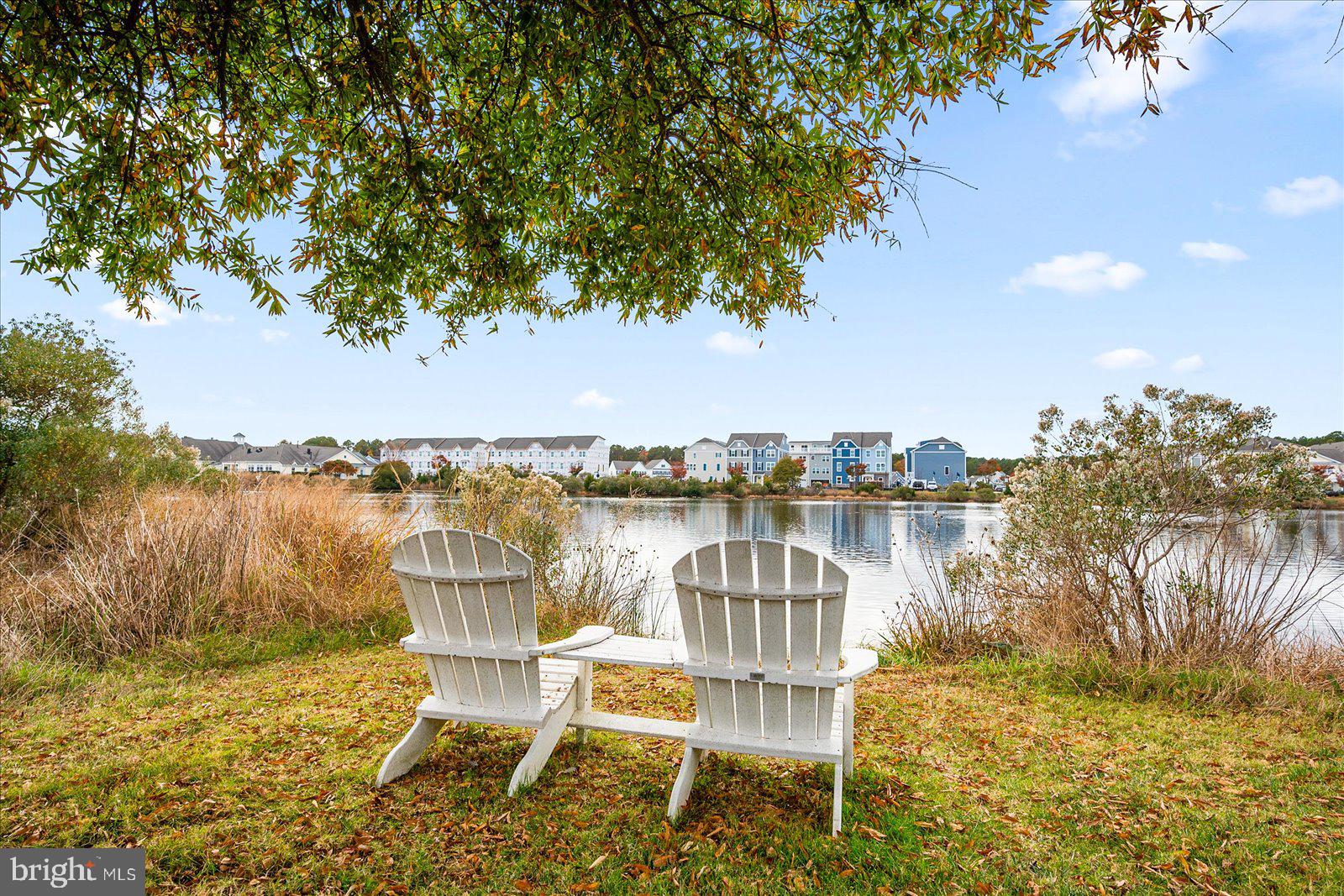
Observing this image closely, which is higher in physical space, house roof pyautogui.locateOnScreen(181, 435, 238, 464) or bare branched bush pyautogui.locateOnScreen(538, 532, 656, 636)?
house roof pyautogui.locateOnScreen(181, 435, 238, 464)

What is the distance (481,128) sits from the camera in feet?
9.96

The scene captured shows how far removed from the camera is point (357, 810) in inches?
103

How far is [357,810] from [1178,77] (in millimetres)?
3904

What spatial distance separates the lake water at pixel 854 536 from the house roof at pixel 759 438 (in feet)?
93.9

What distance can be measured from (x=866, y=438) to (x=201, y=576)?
5512 centimetres

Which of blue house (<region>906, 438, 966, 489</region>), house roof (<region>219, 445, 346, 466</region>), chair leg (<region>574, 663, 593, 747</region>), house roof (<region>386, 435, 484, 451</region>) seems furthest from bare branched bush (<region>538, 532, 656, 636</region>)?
blue house (<region>906, 438, 966, 489</region>)

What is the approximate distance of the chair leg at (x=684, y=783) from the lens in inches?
101

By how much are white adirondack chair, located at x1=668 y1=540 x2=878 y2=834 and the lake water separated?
26 centimetres

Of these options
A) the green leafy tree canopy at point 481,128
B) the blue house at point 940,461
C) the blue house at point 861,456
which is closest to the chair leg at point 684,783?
the green leafy tree canopy at point 481,128

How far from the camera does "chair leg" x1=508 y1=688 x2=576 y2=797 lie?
2.79m

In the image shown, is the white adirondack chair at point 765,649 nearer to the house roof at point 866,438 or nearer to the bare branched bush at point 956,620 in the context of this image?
the bare branched bush at point 956,620

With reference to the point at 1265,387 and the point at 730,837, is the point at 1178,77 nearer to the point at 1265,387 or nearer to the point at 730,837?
the point at 730,837

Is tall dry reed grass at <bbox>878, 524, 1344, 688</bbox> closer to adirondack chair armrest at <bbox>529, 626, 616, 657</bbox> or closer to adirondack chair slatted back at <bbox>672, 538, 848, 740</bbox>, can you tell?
adirondack chair slatted back at <bbox>672, 538, 848, 740</bbox>

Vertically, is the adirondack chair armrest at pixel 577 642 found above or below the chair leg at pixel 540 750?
above
